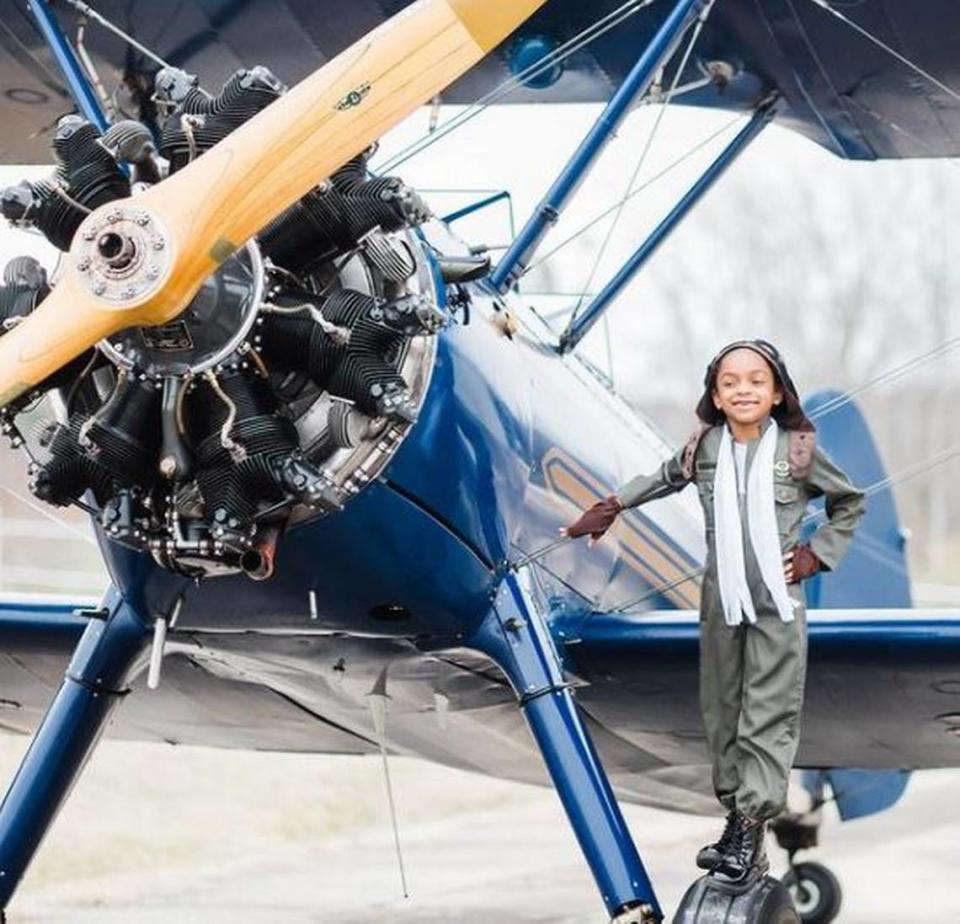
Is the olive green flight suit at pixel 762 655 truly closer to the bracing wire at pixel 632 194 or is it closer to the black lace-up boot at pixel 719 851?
the black lace-up boot at pixel 719 851

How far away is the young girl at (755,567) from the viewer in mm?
4734

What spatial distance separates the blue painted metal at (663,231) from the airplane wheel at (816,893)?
11.3 feet

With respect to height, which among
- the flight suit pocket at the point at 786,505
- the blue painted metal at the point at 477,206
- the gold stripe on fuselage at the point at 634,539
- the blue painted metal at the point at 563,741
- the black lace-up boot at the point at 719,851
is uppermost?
the blue painted metal at the point at 477,206

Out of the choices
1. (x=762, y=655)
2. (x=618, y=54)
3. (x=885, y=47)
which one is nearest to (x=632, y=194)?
(x=885, y=47)

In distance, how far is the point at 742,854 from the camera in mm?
4883

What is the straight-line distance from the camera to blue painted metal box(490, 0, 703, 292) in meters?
6.16

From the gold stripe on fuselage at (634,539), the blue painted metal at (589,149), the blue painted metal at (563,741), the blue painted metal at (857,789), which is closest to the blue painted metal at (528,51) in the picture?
the blue painted metal at (589,149)

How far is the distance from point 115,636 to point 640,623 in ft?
5.13

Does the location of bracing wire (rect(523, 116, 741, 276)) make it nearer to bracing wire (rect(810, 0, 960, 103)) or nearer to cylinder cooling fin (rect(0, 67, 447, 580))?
bracing wire (rect(810, 0, 960, 103))

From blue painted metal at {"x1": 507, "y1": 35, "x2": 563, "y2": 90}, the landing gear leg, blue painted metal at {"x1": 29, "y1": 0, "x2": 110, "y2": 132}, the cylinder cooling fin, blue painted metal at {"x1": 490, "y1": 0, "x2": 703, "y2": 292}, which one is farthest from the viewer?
the landing gear leg

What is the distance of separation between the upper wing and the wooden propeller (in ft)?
8.17

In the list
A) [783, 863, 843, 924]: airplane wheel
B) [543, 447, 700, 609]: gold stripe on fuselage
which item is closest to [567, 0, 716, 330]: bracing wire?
[543, 447, 700, 609]: gold stripe on fuselage

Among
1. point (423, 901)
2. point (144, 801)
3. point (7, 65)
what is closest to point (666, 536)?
point (7, 65)

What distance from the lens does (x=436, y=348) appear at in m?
5.28
